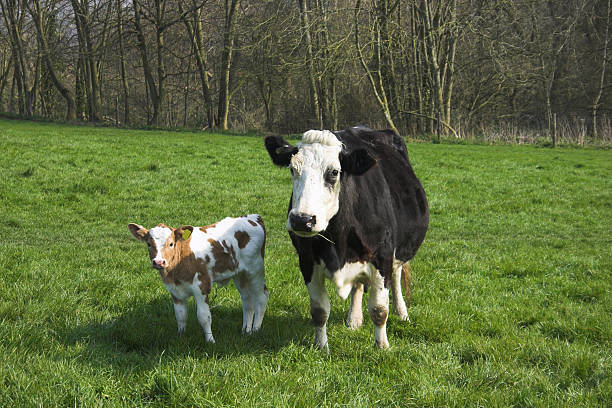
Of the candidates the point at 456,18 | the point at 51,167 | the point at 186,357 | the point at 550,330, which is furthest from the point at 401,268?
the point at 456,18

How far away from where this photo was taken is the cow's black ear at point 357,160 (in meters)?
3.91

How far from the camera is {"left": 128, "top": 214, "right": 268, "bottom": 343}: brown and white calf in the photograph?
4.38 metres

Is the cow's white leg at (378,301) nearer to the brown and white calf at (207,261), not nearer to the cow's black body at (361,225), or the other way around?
the cow's black body at (361,225)

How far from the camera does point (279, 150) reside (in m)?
4.07

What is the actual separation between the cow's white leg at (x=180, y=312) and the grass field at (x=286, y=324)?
172mm

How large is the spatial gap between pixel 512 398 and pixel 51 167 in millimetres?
14889

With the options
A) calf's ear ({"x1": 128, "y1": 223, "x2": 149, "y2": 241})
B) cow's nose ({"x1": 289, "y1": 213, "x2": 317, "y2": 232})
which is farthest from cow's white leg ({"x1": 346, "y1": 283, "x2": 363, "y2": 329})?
calf's ear ({"x1": 128, "y1": 223, "x2": 149, "y2": 241})

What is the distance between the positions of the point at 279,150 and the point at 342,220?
0.76m

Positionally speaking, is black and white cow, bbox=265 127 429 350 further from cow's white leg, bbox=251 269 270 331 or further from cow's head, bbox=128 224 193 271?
cow's head, bbox=128 224 193 271

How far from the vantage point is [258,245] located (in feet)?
16.0

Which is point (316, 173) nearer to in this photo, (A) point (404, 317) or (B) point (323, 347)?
(B) point (323, 347)

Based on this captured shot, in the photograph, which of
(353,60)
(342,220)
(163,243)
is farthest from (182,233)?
(353,60)

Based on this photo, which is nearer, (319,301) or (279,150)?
(279,150)

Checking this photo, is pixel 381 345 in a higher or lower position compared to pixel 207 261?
lower
